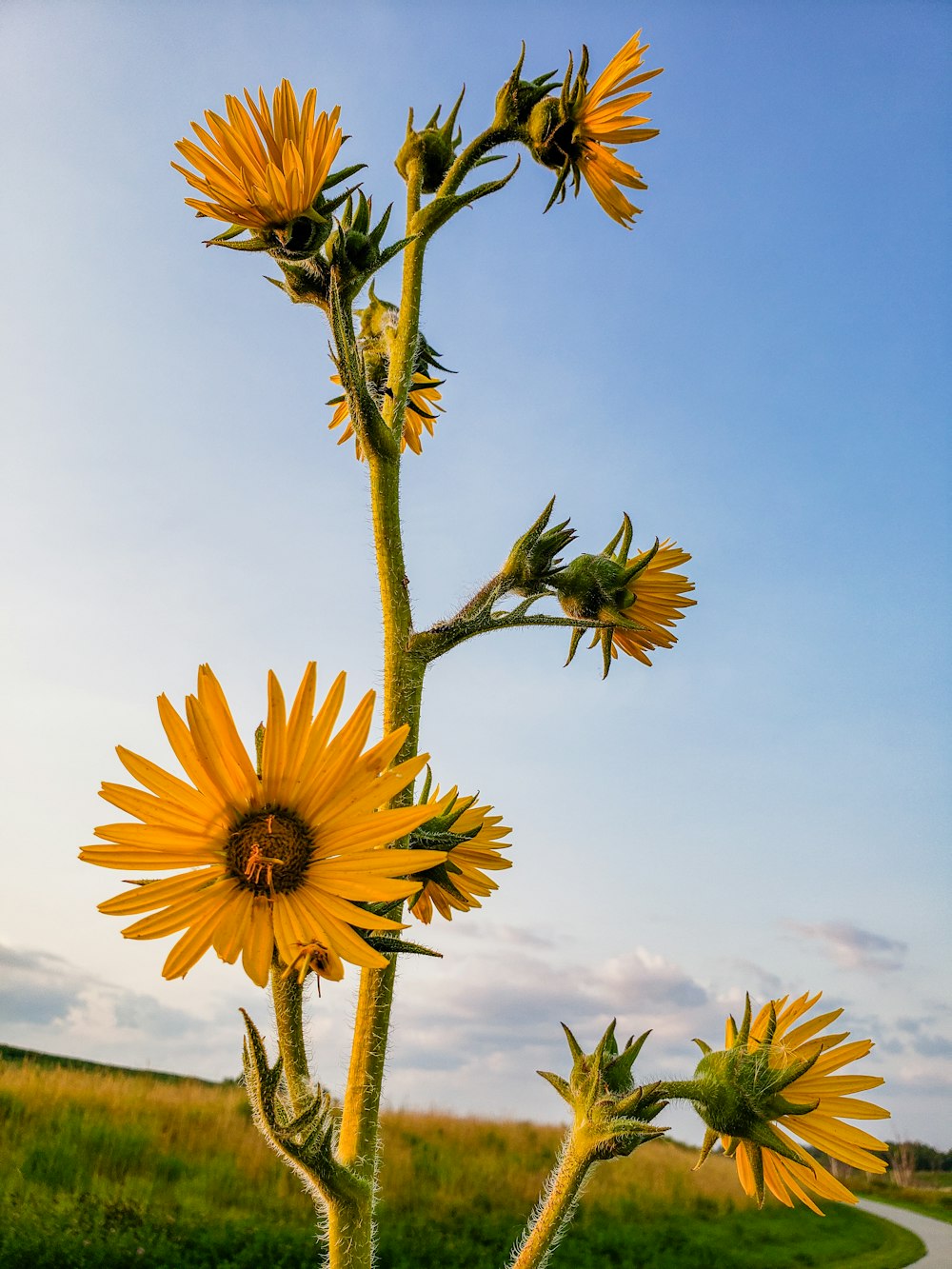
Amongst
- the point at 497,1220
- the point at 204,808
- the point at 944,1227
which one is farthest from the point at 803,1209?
the point at 204,808

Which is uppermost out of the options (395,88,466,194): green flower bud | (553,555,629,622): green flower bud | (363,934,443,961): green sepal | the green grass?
(395,88,466,194): green flower bud

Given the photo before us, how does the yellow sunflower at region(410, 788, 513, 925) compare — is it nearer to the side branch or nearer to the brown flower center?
the side branch

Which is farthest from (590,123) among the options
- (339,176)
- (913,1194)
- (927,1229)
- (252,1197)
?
(913,1194)

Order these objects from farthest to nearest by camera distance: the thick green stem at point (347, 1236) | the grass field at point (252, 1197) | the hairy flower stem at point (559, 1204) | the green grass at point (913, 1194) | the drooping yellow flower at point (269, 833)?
the green grass at point (913, 1194) < the grass field at point (252, 1197) < the hairy flower stem at point (559, 1204) < the thick green stem at point (347, 1236) < the drooping yellow flower at point (269, 833)

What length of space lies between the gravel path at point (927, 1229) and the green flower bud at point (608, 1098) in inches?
709

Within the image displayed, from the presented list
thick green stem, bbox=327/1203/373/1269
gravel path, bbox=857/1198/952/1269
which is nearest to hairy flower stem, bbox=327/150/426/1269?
thick green stem, bbox=327/1203/373/1269

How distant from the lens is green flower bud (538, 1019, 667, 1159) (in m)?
2.25

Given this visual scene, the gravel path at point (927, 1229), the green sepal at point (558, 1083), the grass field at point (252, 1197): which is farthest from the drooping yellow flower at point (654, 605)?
the gravel path at point (927, 1229)

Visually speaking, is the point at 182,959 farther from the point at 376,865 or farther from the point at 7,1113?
the point at 7,1113

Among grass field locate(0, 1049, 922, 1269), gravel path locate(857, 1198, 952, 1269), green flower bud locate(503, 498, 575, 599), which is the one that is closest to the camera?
green flower bud locate(503, 498, 575, 599)

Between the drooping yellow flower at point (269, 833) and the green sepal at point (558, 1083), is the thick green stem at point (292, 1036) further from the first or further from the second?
the green sepal at point (558, 1083)

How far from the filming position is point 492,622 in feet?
8.29

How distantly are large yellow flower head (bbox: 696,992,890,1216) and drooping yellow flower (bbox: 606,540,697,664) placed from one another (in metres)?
1.10

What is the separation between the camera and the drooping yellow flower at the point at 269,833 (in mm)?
1442
